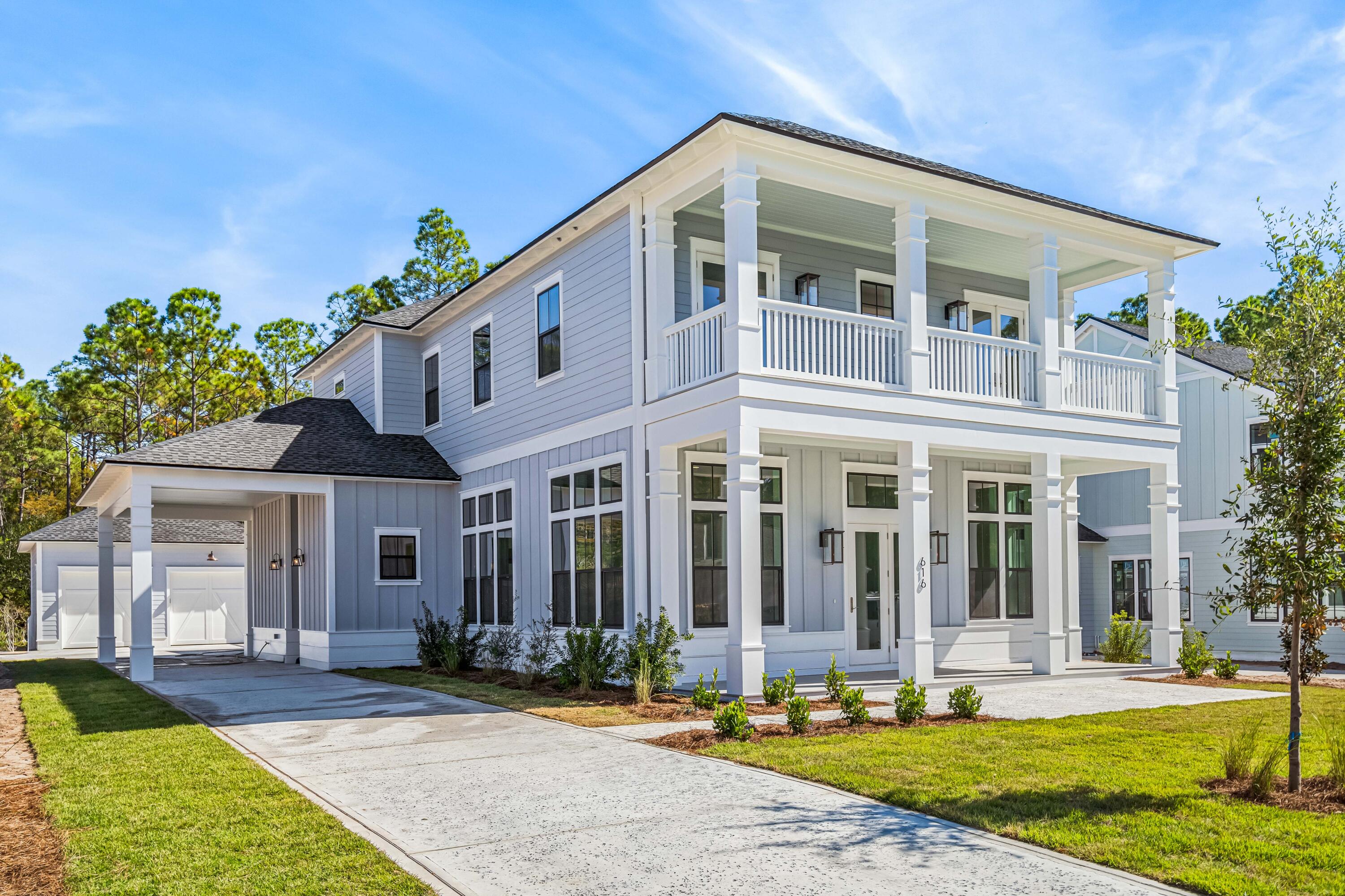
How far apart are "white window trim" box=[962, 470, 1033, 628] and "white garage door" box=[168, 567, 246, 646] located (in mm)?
21810

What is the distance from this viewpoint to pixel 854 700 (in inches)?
377

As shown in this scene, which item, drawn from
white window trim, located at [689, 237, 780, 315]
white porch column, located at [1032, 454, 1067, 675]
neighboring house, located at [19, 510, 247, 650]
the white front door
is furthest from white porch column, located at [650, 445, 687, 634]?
neighboring house, located at [19, 510, 247, 650]

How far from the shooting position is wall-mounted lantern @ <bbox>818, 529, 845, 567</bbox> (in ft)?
49.6

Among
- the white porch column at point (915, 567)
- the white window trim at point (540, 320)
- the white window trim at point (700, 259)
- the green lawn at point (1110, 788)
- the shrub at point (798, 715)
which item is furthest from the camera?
the white window trim at point (540, 320)

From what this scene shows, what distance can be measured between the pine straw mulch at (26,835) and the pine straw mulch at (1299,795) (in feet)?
21.7

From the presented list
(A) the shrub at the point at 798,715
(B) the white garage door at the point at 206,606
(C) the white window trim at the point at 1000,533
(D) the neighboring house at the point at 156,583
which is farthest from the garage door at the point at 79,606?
(A) the shrub at the point at 798,715

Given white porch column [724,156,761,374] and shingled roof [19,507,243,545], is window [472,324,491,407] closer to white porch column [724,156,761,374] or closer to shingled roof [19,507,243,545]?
white porch column [724,156,761,374]

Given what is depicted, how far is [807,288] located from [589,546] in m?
4.82

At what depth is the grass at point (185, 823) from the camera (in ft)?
16.7

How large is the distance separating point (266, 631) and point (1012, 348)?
15929 millimetres

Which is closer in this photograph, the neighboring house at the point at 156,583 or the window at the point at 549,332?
the window at the point at 549,332

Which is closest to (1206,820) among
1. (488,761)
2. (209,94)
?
(488,761)

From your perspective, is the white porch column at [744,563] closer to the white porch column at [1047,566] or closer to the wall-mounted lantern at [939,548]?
the white porch column at [1047,566]

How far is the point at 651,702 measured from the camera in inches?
462
